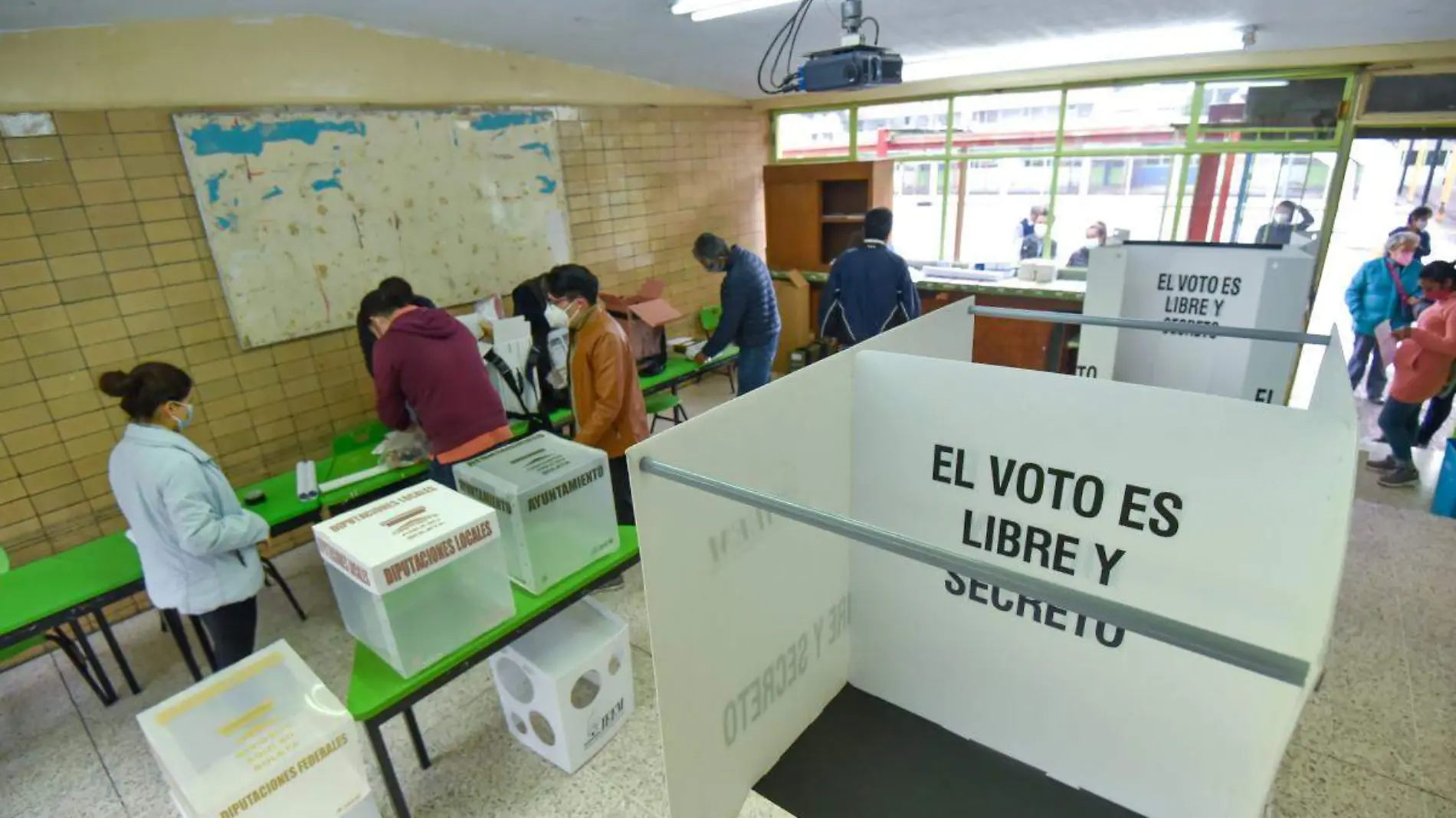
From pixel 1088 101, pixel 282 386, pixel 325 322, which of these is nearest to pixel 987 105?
pixel 1088 101

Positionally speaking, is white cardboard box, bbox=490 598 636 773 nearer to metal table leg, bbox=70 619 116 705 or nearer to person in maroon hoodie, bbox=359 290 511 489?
person in maroon hoodie, bbox=359 290 511 489

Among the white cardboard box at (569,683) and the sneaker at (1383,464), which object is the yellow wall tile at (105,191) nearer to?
the white cardboard box at (569,683)

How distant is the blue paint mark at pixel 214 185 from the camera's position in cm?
316

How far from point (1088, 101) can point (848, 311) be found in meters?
2.59

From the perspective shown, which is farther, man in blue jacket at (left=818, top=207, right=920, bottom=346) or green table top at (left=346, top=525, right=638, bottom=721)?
man in blue jacket at (left=818, top=207, right=920, bottom=346)

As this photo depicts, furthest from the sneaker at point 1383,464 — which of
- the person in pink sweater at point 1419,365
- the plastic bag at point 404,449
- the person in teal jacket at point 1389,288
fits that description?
the plastic bag at point 404,449

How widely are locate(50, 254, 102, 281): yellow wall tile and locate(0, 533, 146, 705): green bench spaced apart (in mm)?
1148

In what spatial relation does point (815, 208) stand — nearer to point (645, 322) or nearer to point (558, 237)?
point (558, 237)

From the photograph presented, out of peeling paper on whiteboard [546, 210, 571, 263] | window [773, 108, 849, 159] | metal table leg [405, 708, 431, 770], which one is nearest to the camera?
metal table leg [405, 708, 431, 770]

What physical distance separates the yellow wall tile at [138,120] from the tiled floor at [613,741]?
2301mm

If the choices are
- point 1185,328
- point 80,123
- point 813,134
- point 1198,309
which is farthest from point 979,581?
point 813,134

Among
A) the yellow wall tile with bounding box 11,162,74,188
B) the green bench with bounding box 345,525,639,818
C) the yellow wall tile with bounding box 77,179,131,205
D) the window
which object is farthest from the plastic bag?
the window

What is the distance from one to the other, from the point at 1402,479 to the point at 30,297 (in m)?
6.89

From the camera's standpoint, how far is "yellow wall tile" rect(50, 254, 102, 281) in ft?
9.33
